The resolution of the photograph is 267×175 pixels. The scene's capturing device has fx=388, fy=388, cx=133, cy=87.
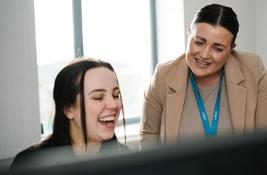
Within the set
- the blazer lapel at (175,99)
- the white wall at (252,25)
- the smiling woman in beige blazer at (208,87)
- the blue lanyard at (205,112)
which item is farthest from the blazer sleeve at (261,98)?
the white wall at (252,25)

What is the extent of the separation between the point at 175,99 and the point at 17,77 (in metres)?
1.20

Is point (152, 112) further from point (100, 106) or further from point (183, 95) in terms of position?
point (100, 106)

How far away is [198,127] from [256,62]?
367 millimetres

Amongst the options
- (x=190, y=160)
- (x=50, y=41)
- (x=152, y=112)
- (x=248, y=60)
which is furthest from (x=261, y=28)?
(x=190, y=160)

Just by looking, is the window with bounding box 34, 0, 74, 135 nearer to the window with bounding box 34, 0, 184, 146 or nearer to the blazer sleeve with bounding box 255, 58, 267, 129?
the window with bounding box 34, 0, 184, 146

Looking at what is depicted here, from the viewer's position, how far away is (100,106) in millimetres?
1355

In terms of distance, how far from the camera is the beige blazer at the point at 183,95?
1569 mm

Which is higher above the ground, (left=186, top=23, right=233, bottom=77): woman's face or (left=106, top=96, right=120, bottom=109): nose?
(left=186, top=23, right=233, bottom=77): woman's face

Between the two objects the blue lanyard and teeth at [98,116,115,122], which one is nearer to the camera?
teeth at [98,116,115,122]

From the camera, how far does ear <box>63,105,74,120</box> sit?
141cm

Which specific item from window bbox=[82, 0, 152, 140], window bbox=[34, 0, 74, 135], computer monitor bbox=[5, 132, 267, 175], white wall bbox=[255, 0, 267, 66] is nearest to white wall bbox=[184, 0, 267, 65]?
white wall bbox=[255, 0, 267, 66]

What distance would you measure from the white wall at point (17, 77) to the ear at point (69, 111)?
1062 mm

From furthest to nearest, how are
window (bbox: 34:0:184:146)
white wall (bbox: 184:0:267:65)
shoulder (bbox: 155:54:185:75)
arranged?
white wall (bbox: 184:0:267:65)
window (bbox: 34:0:184:146)
shoulder (bbox: 155:54:185:75)

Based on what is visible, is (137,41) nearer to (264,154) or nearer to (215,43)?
(215,43)
